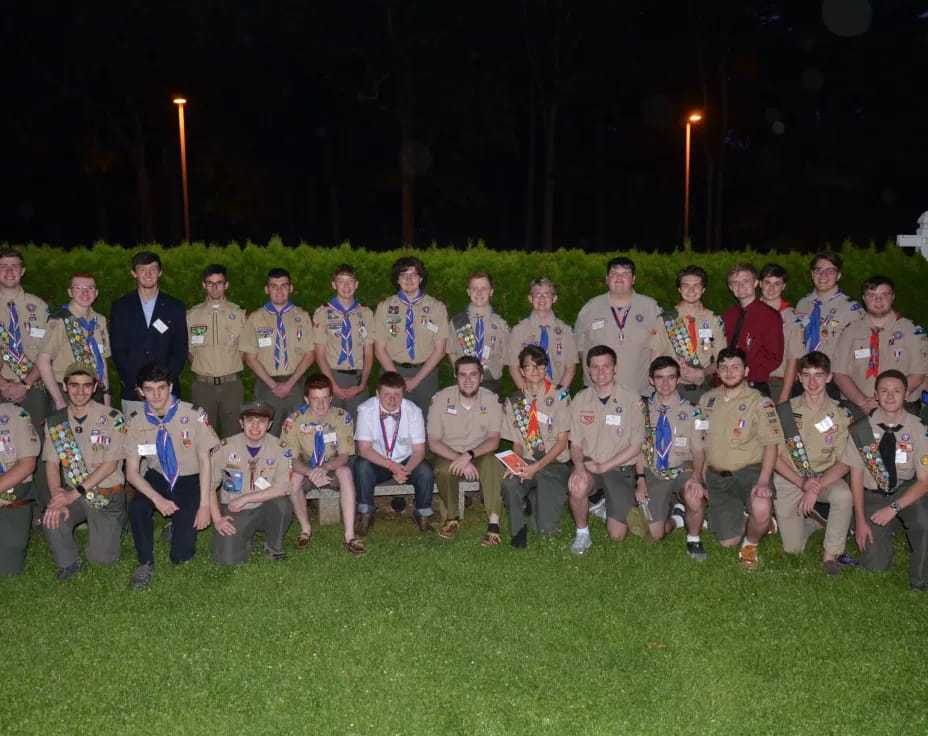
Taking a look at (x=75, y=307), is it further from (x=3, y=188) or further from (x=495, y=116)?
(x=3, y=188)

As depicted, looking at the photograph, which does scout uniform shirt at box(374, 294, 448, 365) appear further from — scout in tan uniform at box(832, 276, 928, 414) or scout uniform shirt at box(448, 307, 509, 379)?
scout in tan uniform at box(832, 276, 928, 414)

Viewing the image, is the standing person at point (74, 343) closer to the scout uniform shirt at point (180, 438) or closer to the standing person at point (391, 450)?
the scout uniform shirt at point (180, 438)

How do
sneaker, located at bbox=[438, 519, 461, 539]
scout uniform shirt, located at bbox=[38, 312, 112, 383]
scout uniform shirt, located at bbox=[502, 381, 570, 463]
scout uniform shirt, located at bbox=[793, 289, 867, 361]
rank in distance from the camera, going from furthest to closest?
1. scout uniform shirt, located at bbox=[793, 289, 867, 361]
2. scout uniform shirt, located at bbox=[38, 312, 112, 383]
3. scout uniform shirt, located at bbox=[502, 381, 570, 463]
4. sneaker, located at bbox=[438, 519, 461, 539]

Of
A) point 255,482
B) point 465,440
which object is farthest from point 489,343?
point 255,482

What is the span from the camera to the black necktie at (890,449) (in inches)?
243

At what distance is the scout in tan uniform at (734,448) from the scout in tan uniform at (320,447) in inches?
101

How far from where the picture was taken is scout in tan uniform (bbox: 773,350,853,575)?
6.44 m

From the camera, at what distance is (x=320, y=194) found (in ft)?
140

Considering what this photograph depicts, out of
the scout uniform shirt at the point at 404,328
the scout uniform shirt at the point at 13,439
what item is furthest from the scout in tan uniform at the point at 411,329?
the scout uniform shirt at the point at 13,439

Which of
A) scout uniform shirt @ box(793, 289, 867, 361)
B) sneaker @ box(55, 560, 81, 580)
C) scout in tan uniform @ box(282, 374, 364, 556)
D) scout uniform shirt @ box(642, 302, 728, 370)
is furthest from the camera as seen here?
scout uniform shirt @ box(793, 289, 867, 361)

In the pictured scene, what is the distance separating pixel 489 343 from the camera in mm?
7941

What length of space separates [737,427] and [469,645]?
2828mm

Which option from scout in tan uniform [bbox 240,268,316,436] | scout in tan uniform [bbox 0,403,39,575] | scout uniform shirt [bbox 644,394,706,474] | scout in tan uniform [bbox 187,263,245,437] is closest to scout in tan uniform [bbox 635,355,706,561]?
scout uniform shirt [bbox 644,394,706,474]

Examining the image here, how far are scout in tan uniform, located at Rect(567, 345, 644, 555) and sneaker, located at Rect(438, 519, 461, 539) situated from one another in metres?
0.90
